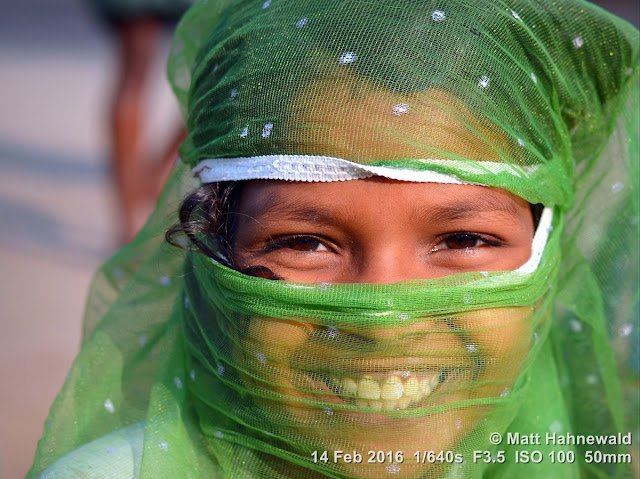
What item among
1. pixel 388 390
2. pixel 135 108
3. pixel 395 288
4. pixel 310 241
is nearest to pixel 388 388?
pixel 388 390

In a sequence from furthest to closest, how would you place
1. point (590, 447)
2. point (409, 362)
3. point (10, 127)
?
point (10, 127) < point (590, 447) < point (409, 362)

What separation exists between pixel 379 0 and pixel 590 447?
1383mm

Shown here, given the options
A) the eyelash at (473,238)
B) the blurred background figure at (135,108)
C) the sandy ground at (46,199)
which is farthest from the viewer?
the blurred background figure at (135,108)

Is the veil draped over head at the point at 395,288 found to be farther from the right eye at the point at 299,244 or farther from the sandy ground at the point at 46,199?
the sandy ground at the point at 46,199

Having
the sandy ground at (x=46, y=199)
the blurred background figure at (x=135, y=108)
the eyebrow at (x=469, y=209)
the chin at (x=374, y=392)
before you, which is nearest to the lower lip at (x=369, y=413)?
the chin at (x=374, y=392)

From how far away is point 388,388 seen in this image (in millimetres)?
1767

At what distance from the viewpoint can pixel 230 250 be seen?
2.03m

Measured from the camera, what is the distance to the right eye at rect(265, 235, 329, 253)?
1.90 m

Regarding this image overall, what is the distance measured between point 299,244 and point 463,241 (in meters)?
0.40

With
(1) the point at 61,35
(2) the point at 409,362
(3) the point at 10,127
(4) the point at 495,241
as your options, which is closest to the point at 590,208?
(4) the point at 495,241

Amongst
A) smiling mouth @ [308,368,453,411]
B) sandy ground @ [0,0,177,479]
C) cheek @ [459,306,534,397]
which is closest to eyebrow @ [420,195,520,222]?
cheek @ [459,306,534,397]

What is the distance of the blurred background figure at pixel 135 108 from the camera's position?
213 inches

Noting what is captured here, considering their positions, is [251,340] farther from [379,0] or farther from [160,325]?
[379,0]

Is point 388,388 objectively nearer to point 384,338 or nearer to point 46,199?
point 384,338
